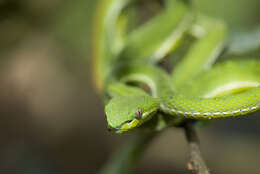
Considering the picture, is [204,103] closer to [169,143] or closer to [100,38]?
[100,38]

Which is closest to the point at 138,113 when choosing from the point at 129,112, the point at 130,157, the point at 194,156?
the point at 129,112

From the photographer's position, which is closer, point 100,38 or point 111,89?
point 111,89

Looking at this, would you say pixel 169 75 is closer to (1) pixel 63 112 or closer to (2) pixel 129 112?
(2) pixel 129 112

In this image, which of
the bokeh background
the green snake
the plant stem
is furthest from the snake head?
the bokeh background

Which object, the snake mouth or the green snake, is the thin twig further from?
the snake mouth

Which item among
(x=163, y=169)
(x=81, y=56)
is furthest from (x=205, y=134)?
(x=81, y=56)
